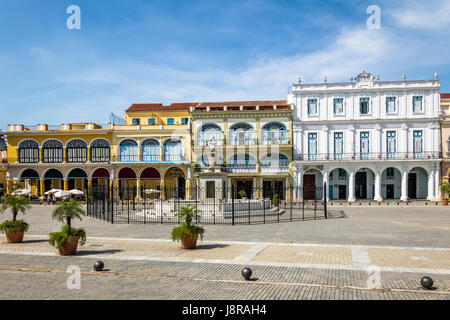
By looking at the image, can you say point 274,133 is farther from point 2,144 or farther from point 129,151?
point 2,144

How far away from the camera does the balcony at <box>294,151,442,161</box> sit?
4125cm

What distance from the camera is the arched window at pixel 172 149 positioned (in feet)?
148

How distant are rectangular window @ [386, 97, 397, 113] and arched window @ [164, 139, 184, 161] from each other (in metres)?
24.0

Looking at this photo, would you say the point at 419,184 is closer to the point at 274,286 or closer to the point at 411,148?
the point at 411,148

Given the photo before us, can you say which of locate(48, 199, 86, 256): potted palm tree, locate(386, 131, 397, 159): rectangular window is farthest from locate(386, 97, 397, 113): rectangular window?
locate(48, 199, 86, 256): potted palm tree

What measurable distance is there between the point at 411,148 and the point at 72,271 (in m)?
40.1

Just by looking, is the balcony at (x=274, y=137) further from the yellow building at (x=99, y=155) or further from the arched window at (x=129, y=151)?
the arched window at (x=129, y=151)

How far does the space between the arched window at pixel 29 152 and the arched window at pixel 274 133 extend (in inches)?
1090

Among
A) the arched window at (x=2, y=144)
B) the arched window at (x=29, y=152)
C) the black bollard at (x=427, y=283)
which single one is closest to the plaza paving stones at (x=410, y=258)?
the black bollard at (x=427, y=283)

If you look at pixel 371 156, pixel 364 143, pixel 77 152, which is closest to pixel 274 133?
pixel 364 143

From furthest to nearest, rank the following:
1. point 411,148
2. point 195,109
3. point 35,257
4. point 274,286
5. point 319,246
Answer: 1. point 195,109
2. point 411,148
3. point 319,246
4. point 35,257
5. point 274,286
